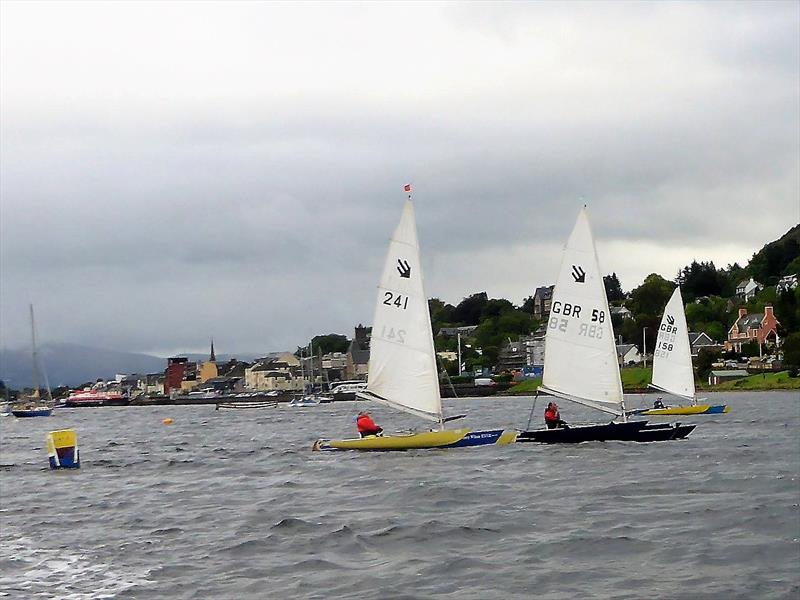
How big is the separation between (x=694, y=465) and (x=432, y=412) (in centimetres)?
1017

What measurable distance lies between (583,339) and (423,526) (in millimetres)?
22541

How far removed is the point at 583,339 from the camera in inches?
1769

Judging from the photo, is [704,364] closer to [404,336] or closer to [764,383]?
[764,383]

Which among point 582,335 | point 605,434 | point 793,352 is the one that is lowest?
point 605,434

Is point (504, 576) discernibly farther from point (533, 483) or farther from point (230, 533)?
point (533, 483)

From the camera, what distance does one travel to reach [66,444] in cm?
4391

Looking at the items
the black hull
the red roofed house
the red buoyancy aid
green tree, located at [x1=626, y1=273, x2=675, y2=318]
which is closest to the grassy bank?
the red roofed house

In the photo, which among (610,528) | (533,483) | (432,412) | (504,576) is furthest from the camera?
(432,412)

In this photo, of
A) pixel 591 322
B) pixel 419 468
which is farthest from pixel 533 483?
pixel 591 322

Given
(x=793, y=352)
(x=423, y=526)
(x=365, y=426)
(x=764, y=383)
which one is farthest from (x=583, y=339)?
(x=793, y=352)

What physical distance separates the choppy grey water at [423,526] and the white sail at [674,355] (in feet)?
89.8

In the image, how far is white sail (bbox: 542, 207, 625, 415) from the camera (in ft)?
145

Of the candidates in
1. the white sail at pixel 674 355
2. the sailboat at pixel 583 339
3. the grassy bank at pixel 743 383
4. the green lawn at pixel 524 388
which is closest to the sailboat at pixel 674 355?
the white sail at pixel 674 355

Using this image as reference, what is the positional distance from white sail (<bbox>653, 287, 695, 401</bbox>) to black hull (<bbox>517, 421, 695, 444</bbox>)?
26.8 meters
